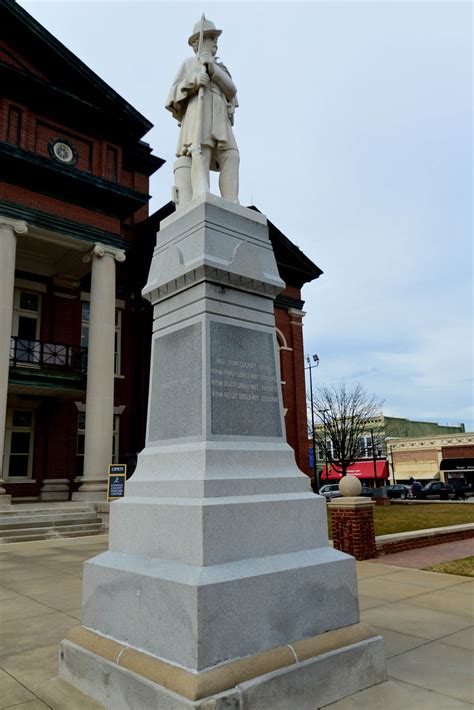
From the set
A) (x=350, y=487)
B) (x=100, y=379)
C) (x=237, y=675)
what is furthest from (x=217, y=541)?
(x=100, y=379)

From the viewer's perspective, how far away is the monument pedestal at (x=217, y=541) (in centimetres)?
334

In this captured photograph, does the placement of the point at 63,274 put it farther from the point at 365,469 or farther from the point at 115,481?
the point at 365,469

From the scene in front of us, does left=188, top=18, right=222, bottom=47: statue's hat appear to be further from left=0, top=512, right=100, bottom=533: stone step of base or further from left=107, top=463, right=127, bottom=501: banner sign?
left=107, top=463, right=127, bottom=501: banner sign

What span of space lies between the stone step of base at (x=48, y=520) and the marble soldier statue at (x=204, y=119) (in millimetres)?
11879

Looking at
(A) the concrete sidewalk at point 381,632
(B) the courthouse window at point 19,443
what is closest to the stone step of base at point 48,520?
(A) the concrete sidewalk at point 381,632

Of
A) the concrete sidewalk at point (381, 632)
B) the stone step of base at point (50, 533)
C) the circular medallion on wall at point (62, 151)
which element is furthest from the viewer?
the circular medallion on wall at point (62, 151)

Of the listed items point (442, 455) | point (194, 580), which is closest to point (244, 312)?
point (194, 580)

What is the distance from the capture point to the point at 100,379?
18.5 m

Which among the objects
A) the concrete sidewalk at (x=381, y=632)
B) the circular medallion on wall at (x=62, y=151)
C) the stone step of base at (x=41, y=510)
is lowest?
the concrete sidewalk at (x=381, y=632)

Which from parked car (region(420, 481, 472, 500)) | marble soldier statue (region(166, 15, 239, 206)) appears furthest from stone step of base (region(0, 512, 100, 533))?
parked car (region(420, 481, 472, 500))

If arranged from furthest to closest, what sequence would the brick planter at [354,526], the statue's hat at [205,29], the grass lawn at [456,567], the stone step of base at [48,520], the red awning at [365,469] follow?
the red awning at [365,469]
the stone step of base at [48,520]
the brick planter at [354,526]
the grass lawn at [456,567]
the statue's hat at [205,29]

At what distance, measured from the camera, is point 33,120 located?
19.7 meters

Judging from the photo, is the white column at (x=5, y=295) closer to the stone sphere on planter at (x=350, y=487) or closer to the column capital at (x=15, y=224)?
the column capital at (x=15, y=224)

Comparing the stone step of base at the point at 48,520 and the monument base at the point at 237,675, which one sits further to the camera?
the stone step of base at the point at 48,520
